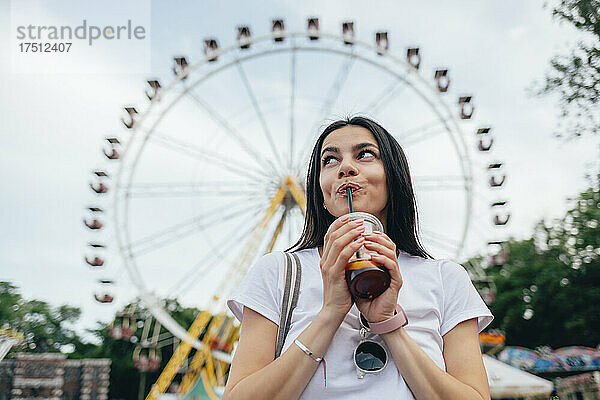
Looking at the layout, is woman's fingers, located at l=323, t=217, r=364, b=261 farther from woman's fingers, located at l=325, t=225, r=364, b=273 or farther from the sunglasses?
the sunglasses

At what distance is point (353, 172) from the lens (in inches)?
60.7

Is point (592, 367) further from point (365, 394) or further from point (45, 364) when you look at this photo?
point (365, 394)

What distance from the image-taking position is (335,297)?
1310 mm

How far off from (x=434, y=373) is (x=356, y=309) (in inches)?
9.4

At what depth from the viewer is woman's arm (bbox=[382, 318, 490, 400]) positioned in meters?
1.27

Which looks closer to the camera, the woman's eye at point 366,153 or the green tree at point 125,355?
the woman's eye at point 366,153

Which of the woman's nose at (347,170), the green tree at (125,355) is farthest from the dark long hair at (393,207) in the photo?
the green tree at (125,355)

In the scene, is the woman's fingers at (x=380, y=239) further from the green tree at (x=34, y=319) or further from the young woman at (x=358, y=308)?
the green tree at (x=34, y=319)

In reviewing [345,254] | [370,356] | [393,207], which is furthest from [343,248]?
[393,207]

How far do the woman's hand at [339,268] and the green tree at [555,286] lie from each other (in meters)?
22.7

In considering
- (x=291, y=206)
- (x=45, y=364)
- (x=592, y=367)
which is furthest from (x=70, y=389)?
(x=592, y=367)

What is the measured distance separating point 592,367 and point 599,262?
7813 millimetres

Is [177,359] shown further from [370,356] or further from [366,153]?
[370,356]

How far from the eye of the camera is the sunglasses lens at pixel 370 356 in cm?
131
